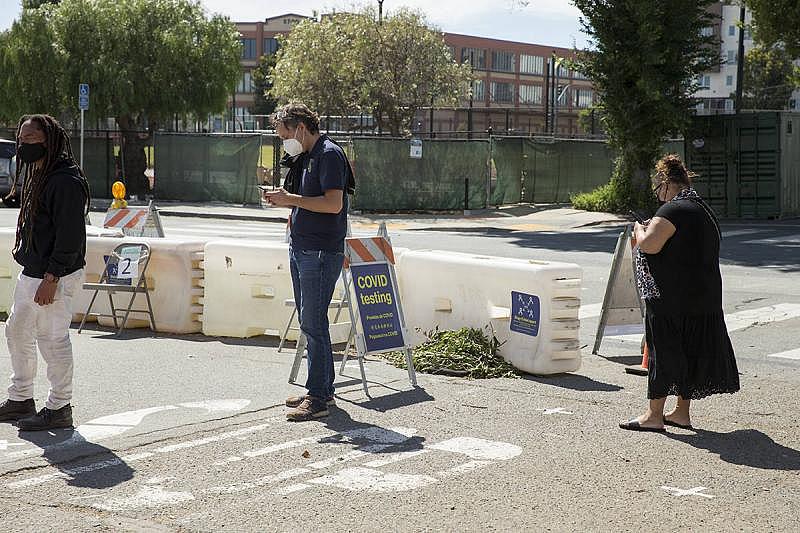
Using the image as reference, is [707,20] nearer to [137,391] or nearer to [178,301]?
[178,301]

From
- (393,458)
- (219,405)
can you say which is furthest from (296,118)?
(393,458)

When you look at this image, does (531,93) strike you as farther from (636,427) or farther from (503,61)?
(636,427)

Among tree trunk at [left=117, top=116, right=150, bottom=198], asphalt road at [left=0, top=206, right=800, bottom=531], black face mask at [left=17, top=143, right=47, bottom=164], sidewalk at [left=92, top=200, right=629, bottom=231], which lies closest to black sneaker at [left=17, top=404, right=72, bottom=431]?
asphalt road at [left=0, top=206, right=800, bottom=531]

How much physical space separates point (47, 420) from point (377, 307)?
264 cm

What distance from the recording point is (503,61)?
4350 inches

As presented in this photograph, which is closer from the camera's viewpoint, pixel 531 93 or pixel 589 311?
pixel 589 311

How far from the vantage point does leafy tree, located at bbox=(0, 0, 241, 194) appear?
124 feet

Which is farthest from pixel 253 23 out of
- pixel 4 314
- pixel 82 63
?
pixel 4 314

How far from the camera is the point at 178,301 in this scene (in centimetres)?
1128

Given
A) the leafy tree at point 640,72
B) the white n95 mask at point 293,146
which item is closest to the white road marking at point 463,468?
the white n95 mask at point 293,146

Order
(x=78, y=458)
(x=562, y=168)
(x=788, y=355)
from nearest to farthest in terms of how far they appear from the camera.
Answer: (x=78, y=458) < (x=788, y=355) < (x=562, y=168)

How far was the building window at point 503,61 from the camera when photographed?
358 ft

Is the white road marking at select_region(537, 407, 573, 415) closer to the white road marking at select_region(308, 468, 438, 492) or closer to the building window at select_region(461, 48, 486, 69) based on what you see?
the white road marking at select_region(308, 468, 438, 492)

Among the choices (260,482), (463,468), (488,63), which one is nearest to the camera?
(260,482)
